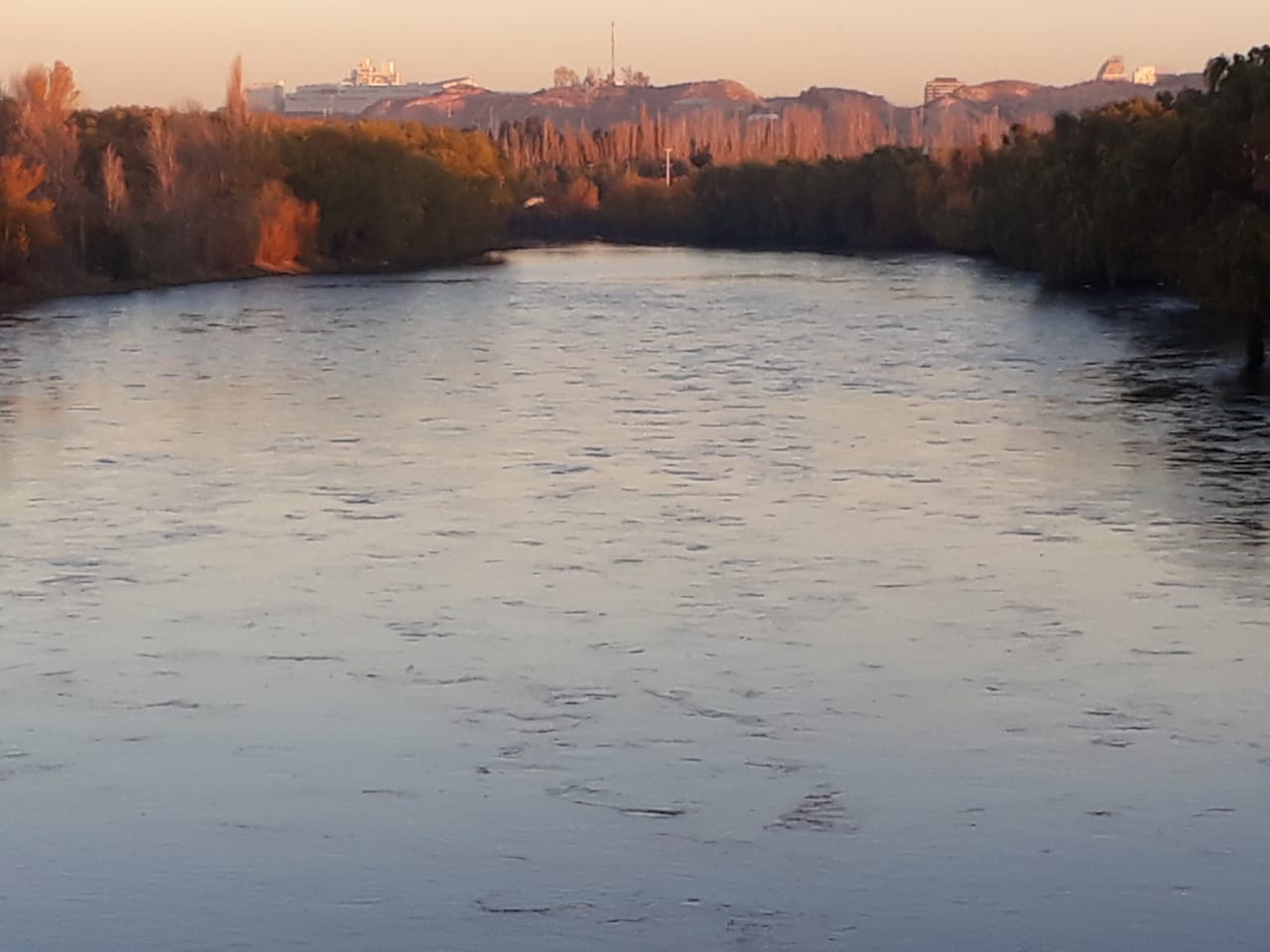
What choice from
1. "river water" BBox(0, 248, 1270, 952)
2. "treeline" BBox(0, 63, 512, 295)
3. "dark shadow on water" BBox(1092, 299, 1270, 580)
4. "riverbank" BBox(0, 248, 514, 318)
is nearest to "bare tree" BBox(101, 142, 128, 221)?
"treeline" BBox(0, 63, 512, 295)

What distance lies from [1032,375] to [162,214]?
110ft

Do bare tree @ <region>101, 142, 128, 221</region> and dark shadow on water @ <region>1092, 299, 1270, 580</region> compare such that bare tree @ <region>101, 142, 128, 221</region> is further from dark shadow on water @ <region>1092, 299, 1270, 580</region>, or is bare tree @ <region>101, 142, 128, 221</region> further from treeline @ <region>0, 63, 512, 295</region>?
dark shadow on water @ <region>1092, 299, 1270, 580</region>

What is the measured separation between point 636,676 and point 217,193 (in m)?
51.1

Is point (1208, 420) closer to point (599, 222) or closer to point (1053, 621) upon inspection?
point (1053, 621)

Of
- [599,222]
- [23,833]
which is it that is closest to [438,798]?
[23,833]

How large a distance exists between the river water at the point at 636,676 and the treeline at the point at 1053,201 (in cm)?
403

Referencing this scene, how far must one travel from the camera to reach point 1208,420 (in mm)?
20969

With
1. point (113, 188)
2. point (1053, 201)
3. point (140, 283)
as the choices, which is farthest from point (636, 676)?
point (113, 188)

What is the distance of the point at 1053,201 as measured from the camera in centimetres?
4716

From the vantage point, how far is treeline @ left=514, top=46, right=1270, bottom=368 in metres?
25.9

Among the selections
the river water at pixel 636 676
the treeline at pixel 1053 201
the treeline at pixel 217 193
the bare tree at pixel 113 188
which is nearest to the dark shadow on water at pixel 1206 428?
the river water at pixel 636 676

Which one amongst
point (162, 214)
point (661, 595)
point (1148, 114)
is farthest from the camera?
point (162, 214)

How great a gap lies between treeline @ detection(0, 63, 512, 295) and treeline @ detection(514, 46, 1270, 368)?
52.0 ft

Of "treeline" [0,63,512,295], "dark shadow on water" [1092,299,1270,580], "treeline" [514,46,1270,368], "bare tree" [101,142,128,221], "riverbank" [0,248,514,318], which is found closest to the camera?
"dark shadow on water" [1092,299,1270,580]
